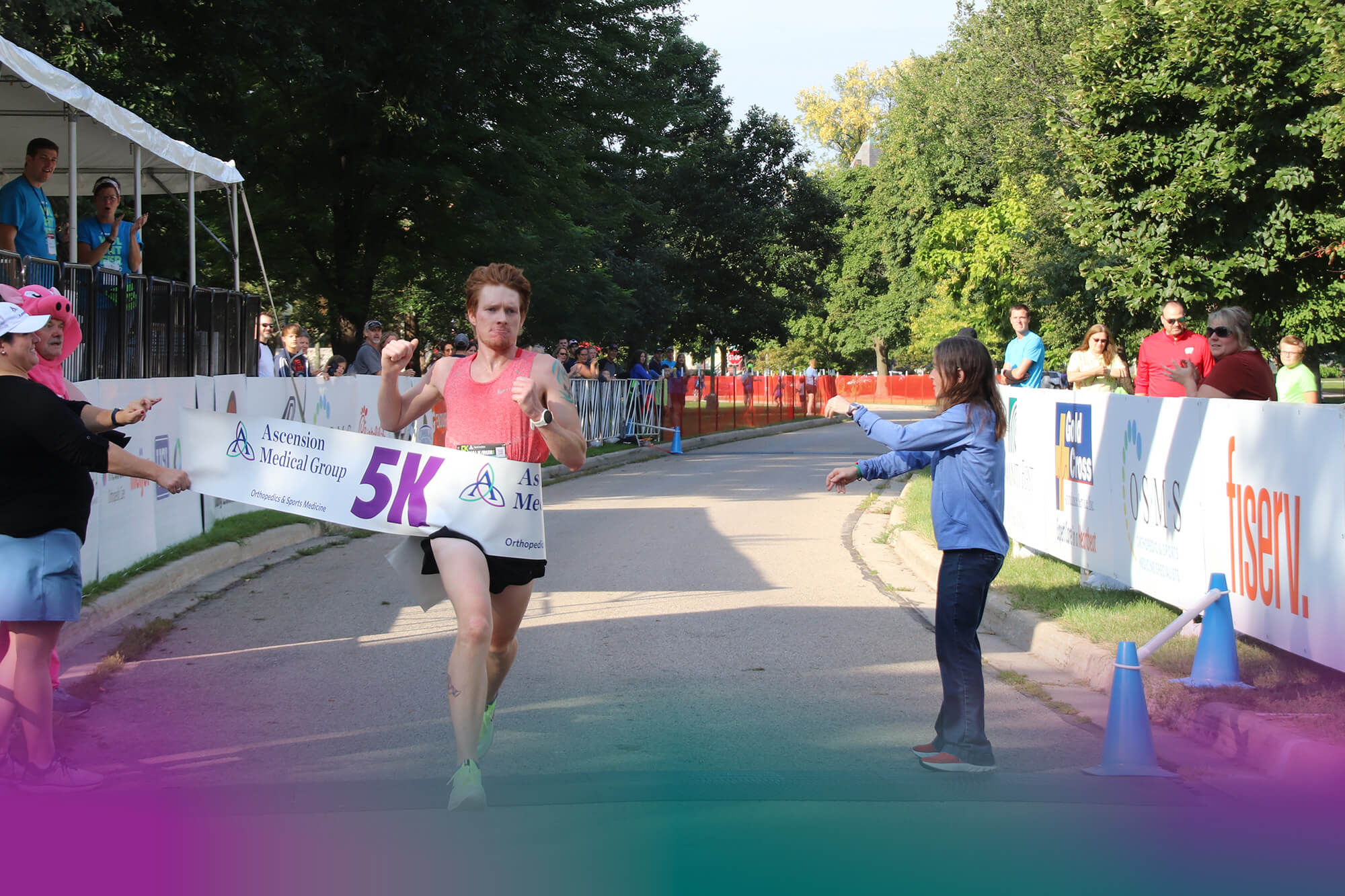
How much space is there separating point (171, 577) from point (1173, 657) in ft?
23.0

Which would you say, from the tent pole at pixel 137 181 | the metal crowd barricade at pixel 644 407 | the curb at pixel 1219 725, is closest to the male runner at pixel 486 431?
the curb at pixel 1219 725

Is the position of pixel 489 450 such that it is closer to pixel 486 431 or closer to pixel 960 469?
pixel 486 431

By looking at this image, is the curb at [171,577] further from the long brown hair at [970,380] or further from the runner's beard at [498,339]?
the long brown hair at [970,380]

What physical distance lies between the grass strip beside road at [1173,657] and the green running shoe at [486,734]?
3.39 meters

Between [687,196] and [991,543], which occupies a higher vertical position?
[687,196]

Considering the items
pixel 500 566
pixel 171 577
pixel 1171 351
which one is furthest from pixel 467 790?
pixel 1171 351

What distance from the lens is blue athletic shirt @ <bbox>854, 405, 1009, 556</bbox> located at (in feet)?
18.7

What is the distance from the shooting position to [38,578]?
191 inches

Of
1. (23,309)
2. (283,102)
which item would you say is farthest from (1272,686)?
(283,102)

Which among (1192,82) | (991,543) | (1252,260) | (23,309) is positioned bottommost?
(991,543)

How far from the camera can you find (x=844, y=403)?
577 cm

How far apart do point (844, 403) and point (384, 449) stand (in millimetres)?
2025

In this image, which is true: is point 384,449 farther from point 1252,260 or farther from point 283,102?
point 283,102

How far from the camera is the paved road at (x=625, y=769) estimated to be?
432cm
